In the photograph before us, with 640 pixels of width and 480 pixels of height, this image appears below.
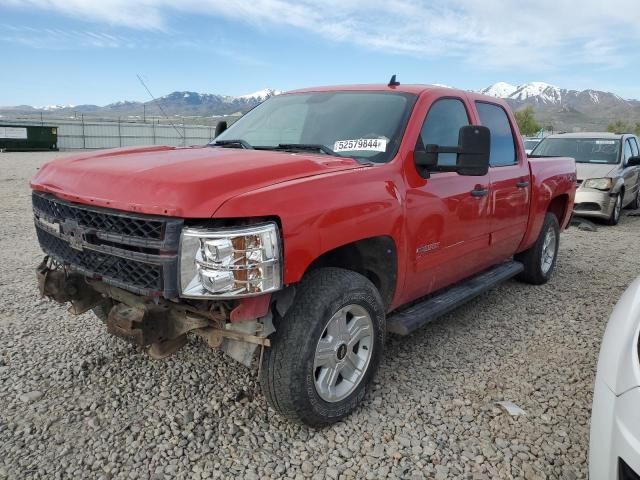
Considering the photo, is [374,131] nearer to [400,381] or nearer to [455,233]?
[455,233]

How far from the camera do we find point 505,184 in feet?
13.6

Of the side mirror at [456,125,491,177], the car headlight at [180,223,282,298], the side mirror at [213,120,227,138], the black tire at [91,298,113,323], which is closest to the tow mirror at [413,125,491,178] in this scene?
the side mirror at [456,125,491,177]

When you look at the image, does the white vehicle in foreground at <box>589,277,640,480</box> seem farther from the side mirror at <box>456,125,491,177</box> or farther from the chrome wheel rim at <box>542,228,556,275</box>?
the chrome wheel rim at <box>542,228,556,275</box>

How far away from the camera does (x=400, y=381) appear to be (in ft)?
10.7

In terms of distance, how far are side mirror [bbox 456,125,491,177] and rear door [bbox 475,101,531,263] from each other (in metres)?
0.99

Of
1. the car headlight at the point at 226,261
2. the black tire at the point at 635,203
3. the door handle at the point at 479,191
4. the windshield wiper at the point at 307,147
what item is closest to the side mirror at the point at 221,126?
the windshield wiper at the point at 307,147

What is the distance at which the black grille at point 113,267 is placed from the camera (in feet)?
7.42

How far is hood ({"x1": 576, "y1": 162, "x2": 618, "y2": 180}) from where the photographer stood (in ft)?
31.1

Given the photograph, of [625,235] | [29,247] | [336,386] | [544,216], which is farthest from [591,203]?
[29,247]

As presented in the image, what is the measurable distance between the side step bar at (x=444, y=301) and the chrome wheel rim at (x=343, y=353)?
312 mm

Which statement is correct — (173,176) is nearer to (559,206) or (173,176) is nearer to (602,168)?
(559,206)

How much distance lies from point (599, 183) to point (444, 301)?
24.3 feet

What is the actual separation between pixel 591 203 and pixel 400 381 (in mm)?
7879

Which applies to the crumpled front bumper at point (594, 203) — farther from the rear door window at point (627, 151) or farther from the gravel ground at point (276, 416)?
the gravel ground at point (276, 416)
